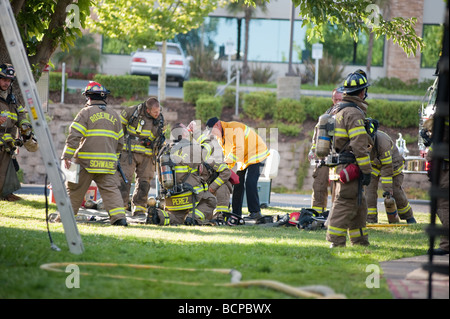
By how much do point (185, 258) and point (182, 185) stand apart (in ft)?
11.7

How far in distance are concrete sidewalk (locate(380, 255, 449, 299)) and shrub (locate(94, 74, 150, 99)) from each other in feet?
55.2

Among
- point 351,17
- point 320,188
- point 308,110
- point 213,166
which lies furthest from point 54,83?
point 320,188

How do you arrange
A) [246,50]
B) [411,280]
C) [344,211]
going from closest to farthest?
[411,280] < [344,211] < [246,50]

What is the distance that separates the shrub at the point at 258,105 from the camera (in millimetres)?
22625

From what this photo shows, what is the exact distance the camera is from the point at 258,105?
22609mm

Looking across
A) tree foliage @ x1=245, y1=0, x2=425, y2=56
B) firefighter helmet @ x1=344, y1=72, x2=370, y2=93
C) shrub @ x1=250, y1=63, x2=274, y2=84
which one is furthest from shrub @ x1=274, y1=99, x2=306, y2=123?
firefighter helmet @ x1=344, y1=72, x2=370, y2=93

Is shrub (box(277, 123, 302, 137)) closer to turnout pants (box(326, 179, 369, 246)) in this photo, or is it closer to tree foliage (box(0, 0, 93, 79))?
tree foliage (box(0, 0, 93, 79))

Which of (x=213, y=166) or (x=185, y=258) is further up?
(x=213, y=166)

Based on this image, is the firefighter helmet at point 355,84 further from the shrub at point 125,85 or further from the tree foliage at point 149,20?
the shrub at point 125,85

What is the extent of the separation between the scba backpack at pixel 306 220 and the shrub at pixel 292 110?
1147 centimetres

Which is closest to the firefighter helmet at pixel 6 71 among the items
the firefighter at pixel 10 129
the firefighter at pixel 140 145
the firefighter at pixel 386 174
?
the firefighter at pixel 10 129

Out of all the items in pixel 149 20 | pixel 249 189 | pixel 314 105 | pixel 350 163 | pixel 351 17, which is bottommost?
pixel 249 189

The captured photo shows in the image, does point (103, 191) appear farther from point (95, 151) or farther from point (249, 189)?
point (249, 189)

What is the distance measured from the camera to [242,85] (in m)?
28.3
